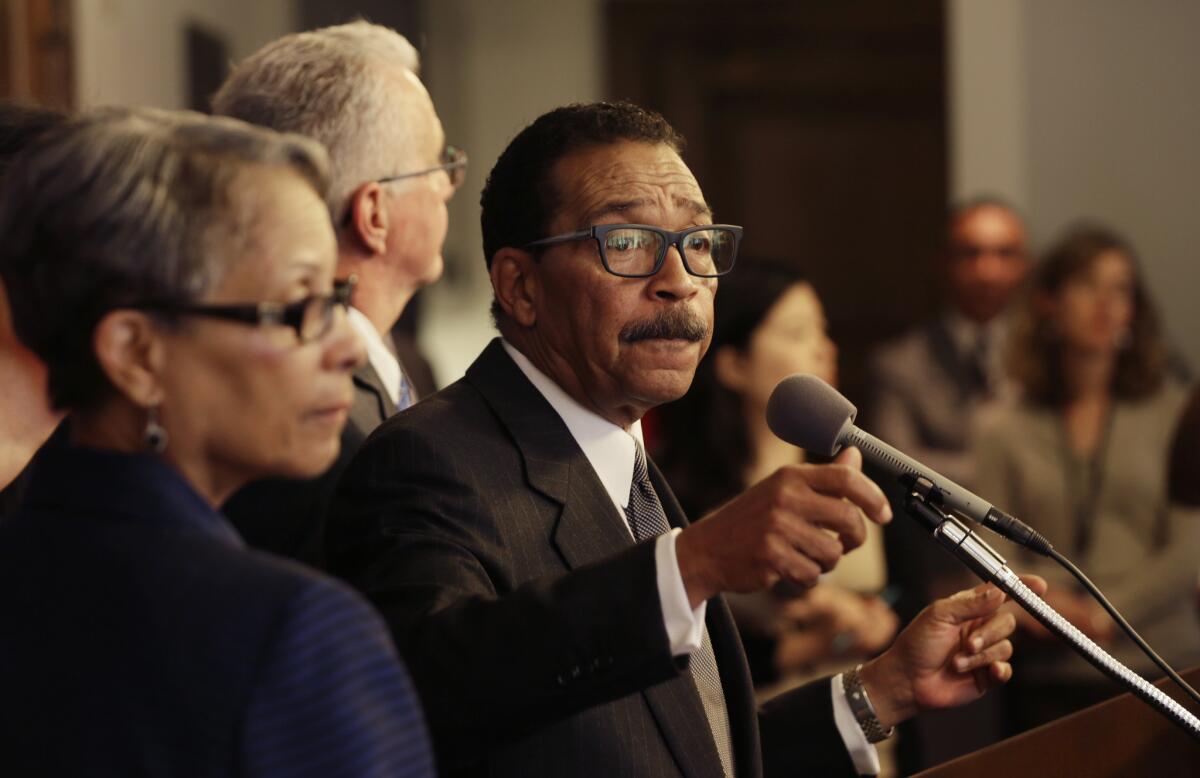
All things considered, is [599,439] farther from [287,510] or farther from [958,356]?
[958,356]

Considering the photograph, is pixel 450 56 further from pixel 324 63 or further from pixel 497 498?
pixel 497 498

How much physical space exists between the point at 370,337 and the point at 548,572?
2.76ft

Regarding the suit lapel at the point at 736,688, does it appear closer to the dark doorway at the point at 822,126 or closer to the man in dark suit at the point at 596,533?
the man in dark suit at the point at 596,533

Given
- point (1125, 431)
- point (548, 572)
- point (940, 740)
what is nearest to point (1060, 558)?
point (548, 572)

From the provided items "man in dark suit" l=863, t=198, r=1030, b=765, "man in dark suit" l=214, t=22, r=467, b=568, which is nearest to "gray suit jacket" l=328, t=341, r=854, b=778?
"man in dark suit" l=214, t=22, r=467, b=568

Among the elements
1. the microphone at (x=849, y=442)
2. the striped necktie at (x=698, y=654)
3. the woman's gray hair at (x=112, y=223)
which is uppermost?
the woman's gray hair at (x=112, y=223)

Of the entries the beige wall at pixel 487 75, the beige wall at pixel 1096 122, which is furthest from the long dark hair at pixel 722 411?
the beige wall at pixel 487 75

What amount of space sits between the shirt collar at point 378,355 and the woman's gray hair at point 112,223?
1096mm

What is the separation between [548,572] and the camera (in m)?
1.53

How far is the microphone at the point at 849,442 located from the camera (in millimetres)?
1310

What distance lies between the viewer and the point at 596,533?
1588mm

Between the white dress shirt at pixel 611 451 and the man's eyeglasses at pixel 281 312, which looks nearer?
the man's eyeglasses at pixel 281 312

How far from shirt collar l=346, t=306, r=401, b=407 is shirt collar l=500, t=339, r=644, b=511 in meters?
0.59

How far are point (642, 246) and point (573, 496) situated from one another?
0.29m
